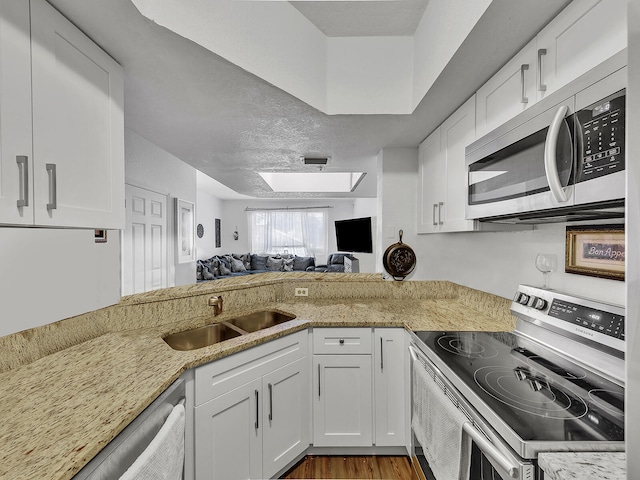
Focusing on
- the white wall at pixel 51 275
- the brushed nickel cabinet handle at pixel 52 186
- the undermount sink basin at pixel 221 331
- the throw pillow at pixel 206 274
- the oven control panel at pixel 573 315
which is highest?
the brushed nickel cabinet handle at pixel 52 186

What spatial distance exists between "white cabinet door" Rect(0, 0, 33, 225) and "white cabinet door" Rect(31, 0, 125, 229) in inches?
1.0

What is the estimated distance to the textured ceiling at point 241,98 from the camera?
1.08 metres

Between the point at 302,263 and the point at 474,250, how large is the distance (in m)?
5.95

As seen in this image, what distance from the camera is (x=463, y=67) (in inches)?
52.0

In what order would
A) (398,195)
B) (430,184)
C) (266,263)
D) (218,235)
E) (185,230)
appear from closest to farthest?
1. (430,184)
2. (398,195)
3. (185,230)
4. (266,263)
5. (218,235)

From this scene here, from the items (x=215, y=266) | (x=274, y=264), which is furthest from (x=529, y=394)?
(x=274, y=264)

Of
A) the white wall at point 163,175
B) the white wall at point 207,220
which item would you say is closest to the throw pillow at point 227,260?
the white wall at point 207,220

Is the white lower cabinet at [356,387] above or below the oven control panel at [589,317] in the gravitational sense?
below

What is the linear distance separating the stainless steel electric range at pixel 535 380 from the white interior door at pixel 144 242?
231cm

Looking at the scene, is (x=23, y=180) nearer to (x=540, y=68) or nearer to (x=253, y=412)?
(x=253, y=412)

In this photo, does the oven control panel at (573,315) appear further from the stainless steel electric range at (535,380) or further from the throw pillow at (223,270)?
the throw pillow at (223,270)

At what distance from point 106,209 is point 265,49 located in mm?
1032

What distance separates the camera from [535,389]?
100 centimetres

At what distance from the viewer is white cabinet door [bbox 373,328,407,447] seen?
181cm
